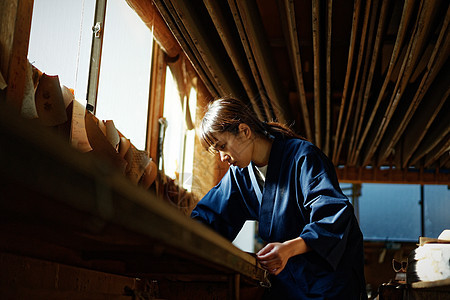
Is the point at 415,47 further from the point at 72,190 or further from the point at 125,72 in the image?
the point at 72,190

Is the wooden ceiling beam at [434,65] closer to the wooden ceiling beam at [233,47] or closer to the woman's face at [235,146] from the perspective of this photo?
the wooden ceiling beam at [233,47]

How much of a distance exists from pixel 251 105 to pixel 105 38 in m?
1.87

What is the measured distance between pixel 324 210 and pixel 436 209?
927 centimetres

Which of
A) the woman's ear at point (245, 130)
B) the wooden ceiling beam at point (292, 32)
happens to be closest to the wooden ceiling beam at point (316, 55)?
the wooden ceiling beam at point (292, 32)

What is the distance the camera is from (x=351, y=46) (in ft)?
12.2

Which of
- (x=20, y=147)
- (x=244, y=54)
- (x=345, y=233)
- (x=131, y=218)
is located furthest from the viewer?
(x=244, y=54)

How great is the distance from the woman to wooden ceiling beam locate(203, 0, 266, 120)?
856mm

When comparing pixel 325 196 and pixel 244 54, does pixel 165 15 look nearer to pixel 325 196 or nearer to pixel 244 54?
pixel 244 54

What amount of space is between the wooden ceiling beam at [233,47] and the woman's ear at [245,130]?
94cm

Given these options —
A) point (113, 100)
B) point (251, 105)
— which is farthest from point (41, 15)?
point (251, 105)

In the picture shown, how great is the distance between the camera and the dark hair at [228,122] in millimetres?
2584

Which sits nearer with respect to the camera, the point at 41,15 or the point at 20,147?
the point at 20,147

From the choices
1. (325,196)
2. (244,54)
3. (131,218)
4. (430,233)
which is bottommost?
(131,218)

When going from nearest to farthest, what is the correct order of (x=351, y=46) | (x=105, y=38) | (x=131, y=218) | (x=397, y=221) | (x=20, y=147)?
(x=20, y=147) → (x=131, y=218) → (x=105, y=38) → (x=351, y=46) → (x=397, y=221)
